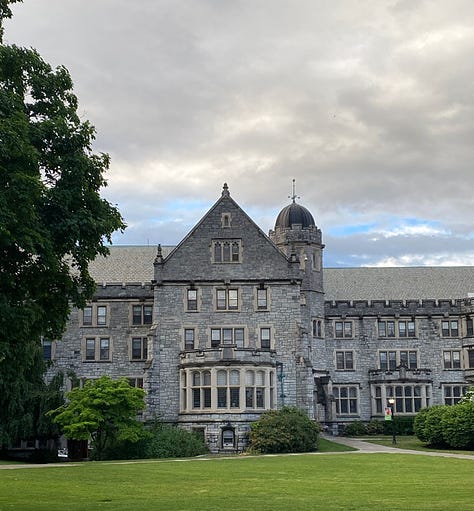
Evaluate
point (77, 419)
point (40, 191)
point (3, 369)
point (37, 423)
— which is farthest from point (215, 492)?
point (37, 423)

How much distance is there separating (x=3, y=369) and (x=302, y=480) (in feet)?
34.2

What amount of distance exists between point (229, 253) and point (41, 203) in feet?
106

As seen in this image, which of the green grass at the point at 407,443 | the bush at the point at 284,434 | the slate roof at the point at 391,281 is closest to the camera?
the bush at the point at 284,434

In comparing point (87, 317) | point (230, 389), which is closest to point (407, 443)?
point (230, 389)

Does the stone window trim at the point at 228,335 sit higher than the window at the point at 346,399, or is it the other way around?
the stone window trim at the point at 228,335

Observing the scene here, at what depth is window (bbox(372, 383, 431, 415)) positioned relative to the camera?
62781 mm

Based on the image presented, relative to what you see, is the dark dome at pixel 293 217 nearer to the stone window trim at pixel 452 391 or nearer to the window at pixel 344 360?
the window at pixel 344 360

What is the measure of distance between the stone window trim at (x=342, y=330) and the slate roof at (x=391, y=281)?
141 inches

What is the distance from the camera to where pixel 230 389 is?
48656 millimetres

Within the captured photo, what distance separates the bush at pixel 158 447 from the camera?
43531 millimetres

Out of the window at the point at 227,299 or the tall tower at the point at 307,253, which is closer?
the window at the point at 227,299

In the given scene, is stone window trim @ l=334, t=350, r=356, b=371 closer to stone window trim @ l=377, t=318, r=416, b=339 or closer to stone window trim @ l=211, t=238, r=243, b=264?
stone window trim @ l=377, t=318, r=416, b=339

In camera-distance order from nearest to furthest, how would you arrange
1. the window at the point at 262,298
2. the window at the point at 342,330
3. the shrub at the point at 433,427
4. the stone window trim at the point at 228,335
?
the shrub at the point at 433,427 < the stone window trim at the point at 228,335 < the window at the point at 262,298 < the window at the point at 342,330

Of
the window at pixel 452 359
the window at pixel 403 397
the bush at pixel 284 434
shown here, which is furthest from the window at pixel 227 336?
the window at pixel 452 359
